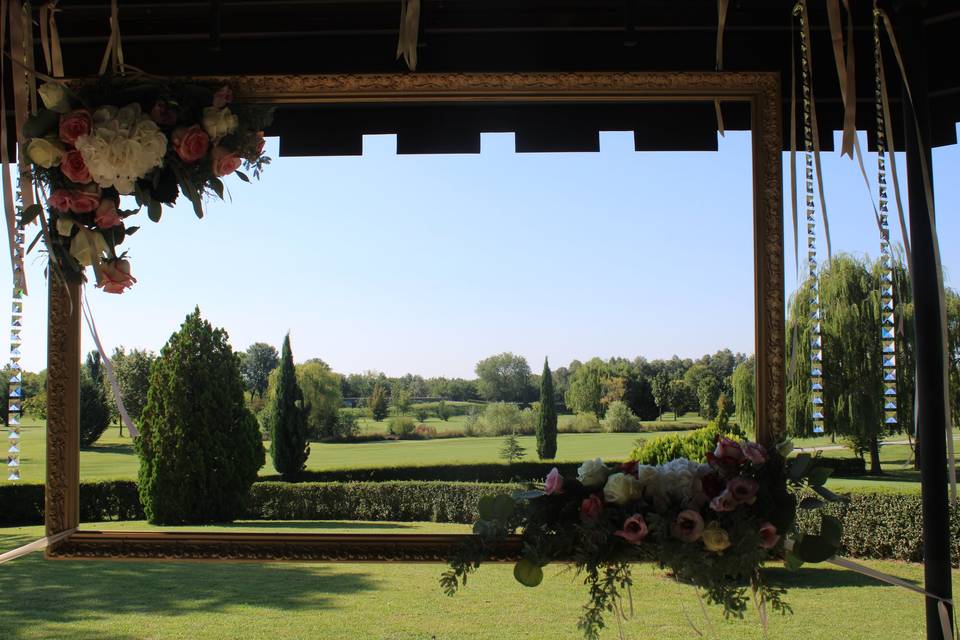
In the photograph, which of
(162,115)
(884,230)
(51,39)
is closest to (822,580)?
(884,230)

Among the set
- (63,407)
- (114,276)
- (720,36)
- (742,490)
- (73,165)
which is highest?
(720,36)

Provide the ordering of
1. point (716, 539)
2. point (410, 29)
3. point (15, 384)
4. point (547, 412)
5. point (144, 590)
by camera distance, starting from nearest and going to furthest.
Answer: point (716, 539) < point (410, 29) < point (15, 384) < point (547, 412) < point (144, 590)

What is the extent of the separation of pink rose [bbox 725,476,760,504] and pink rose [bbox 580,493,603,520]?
1.17ft

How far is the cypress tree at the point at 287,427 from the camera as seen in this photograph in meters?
3.76

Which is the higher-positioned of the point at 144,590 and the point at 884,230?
the point at 884,230

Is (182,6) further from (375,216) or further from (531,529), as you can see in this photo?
(531,529)

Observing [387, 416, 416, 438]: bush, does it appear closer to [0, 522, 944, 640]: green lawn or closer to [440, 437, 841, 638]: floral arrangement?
[440, 437, 841, 638]: floral arrangement

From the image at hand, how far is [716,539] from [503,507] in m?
0.60

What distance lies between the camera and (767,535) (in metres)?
2.22

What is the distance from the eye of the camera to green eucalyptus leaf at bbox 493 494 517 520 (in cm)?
238

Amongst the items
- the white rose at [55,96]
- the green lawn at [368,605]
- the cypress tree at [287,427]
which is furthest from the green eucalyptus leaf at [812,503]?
the green lawn at [368,605]

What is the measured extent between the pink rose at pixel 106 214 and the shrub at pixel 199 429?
3.33 feet

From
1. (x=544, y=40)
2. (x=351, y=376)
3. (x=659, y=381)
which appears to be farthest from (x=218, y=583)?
(x=544, y=40)

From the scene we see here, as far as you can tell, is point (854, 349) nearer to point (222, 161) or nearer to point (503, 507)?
point (503, 507)
